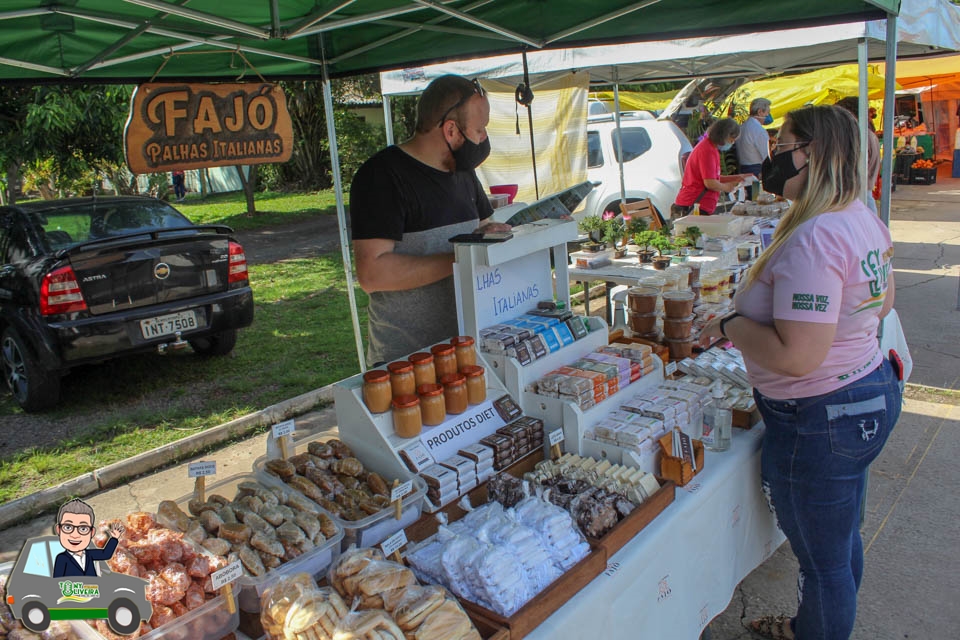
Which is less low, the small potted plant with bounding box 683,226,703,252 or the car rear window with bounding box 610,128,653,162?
the car rear window with bounding box 610,128,653,162

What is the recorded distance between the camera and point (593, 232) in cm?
602

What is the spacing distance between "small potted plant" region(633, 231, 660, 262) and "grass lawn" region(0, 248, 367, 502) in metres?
2.80

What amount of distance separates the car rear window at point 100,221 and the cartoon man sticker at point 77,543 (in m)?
5.16

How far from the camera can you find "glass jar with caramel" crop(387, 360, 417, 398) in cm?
228

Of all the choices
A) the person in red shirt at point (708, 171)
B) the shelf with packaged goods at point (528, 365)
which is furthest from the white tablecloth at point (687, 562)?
the person in red shirt at point (708, 171)

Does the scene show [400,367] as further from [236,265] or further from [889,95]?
[236,265]

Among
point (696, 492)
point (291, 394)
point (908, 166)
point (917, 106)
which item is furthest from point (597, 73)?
point (917, 106)

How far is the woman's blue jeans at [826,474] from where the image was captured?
2.18m

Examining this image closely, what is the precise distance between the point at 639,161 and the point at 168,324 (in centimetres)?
764

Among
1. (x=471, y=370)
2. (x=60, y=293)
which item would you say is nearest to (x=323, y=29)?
(x=471, y=370)

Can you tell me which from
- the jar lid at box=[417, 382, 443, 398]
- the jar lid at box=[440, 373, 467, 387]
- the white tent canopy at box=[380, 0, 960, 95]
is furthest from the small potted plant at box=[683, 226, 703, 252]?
the jar lid at box=[417, 382, 443, 398]

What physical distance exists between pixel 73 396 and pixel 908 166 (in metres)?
20.0

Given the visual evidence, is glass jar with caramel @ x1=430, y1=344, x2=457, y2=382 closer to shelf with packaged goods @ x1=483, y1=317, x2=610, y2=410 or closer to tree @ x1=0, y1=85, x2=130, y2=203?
shelf with packaged goods @ x1=483, y1=317, x2=610, y2=410

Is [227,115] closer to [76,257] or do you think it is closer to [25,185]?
[76,257]
